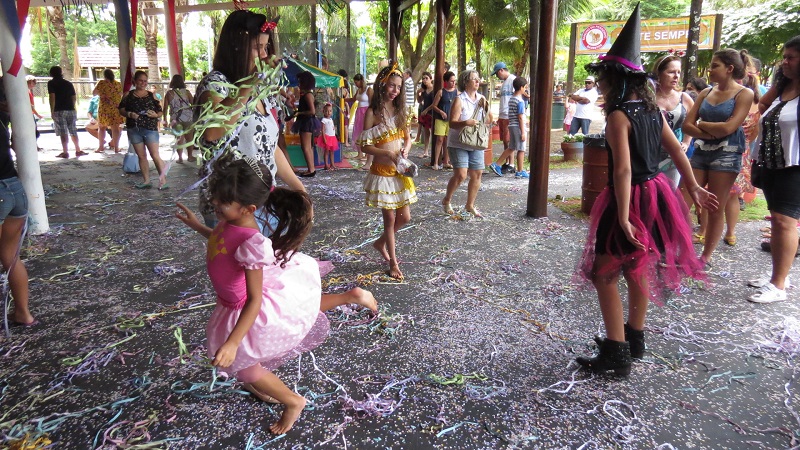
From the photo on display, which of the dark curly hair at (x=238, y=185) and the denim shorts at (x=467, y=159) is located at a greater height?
the dark curly hair at (x=238, y=185)

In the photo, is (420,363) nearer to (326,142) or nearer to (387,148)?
(387,148)

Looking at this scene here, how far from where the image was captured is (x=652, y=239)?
114 inches

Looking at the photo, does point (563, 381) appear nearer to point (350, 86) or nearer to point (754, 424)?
point (754, 424)

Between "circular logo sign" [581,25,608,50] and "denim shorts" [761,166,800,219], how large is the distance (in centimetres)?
1043

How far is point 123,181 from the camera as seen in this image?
9.27 metres

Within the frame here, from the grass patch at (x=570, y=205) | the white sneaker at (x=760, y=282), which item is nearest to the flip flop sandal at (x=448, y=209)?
the grass patch at (x=570, y=205)

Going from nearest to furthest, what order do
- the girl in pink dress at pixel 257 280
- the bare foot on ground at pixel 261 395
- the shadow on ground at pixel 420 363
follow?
the girl in pink dress at pixel 257 280 → the shadow on ground at pixel 420 363 → the bare foot on ground at pixel 261 395

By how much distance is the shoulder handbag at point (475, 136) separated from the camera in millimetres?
6613

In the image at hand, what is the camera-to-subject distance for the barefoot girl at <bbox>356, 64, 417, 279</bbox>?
4.52 m

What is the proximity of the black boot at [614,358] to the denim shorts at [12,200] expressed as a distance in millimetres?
3852

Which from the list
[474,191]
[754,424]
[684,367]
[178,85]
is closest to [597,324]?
[684,367]

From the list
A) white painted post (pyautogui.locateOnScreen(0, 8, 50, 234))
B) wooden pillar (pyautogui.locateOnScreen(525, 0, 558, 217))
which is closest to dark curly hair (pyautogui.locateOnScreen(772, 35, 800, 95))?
wooden pillar (pyautogui.locateOnScreen(525, 0, 558, 217))

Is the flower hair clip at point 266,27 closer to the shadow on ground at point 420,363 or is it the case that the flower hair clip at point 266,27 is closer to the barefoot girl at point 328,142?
the shadow on ground at point 420,363

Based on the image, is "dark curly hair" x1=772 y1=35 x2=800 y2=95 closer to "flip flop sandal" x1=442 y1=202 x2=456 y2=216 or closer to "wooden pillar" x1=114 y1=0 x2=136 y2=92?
"flip flop sandal" x1=442 y1=202 x2=456 y2=216
